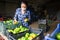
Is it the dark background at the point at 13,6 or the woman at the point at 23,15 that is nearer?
the woman at the point at 23,15

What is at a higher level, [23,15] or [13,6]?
[23,15]

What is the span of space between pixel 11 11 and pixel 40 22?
5.57m

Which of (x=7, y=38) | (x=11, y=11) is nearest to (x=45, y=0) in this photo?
(x=11, y=11)

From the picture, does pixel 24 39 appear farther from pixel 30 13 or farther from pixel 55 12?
pixel 55 12

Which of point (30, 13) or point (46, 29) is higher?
point (30, 13)

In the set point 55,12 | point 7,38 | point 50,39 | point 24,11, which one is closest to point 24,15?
point 24,11

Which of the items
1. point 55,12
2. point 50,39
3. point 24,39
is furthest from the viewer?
point 55,12

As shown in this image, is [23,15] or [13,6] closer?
[23,15]

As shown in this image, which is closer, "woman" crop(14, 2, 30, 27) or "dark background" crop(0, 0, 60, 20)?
"woman" crop(14, 2, 30, 27)

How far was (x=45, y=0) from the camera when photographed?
8.87 metres

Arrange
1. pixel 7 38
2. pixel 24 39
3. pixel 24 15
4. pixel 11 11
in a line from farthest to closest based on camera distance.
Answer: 1. pixel 11 11
2. pixel 24 15
3. pixel 7 38
4. pixel 24 39

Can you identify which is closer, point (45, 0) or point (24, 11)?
point (24, 11)

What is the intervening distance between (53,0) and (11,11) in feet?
6.81

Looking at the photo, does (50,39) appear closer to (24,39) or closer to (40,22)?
(24,39)
